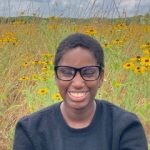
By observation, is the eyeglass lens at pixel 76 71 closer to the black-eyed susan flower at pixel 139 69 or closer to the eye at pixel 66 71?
the eye at pixel 66 71

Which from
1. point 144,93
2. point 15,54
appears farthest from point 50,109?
point 15,54

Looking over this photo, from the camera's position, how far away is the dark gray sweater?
1904 mm

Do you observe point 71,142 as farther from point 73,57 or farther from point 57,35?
point 57,35

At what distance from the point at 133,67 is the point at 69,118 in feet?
6.62

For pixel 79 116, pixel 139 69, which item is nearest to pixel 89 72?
pixel 79 116

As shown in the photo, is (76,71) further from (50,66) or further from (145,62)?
(50,66)

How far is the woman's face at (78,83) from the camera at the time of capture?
6.18 ft

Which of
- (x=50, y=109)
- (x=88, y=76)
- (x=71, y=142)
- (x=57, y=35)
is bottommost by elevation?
(x=71, y=142)

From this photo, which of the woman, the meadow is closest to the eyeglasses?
the woman

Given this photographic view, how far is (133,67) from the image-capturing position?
392 centimetres

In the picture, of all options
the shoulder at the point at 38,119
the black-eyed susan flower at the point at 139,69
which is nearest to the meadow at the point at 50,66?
the black-eyed susan flower at the point at 139,69

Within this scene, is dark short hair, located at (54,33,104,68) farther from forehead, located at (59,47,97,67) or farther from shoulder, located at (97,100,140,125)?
shoulder, located at (97,100,140,125)

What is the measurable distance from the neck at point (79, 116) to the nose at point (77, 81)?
129mm

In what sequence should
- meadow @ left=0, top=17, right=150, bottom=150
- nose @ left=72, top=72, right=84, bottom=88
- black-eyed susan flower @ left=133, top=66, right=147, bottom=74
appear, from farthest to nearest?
black-eyed susan flower @ left=133, top=66, right=147, bottom=74 < meadow @ left=0, top=17, right=150, bottom=150 < nose @ left=72, top=72, right=84, bottom=88
